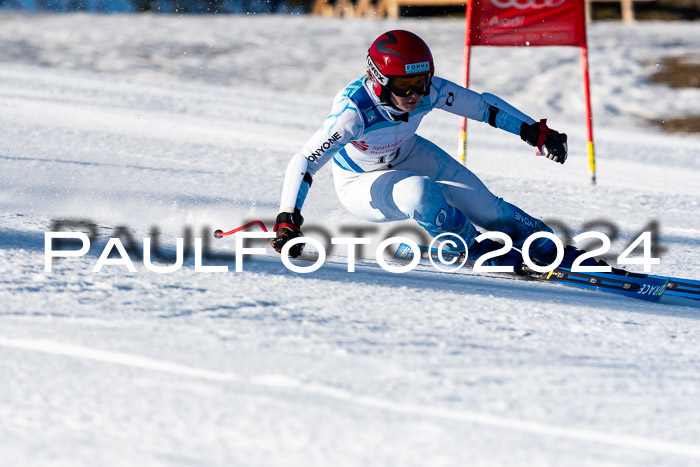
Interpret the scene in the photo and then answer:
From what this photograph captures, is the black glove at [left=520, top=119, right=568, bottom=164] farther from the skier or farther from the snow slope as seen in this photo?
the snow slope

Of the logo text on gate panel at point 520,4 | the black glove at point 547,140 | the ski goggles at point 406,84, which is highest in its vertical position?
the logo text on gate panel at point 520,4

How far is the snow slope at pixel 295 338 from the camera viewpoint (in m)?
2.25

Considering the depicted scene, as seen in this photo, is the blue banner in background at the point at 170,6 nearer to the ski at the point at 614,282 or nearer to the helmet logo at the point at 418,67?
the helmet logo at the point at 418,67

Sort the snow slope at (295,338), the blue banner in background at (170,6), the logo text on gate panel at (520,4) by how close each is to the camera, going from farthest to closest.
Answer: the blue banner in background at (170,6) < the logo text on gate panel at (520,4) < the snow slope at (295,338)

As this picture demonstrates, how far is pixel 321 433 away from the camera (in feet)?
7.43

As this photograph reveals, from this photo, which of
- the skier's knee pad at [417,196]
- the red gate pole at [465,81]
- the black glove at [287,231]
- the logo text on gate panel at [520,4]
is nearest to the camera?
the black glove at [287,231]

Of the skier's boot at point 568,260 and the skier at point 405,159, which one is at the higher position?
the skier at point 405,159

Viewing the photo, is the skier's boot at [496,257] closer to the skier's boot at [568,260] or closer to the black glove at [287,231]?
the skier's boot at [568,260]

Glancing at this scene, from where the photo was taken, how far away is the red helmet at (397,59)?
13.1ft

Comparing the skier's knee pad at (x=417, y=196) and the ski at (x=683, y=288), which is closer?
the skier's knee pad at (x=417, y=196)

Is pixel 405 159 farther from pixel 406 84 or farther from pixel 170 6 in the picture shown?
pixel 170 6

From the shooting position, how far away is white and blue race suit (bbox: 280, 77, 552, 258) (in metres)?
3.96

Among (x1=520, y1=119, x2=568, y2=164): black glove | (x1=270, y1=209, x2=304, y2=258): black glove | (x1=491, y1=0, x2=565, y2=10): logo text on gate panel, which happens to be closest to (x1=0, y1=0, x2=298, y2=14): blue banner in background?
(x1=491, y1=0, x2=565, y2=10): logo text on gate panel


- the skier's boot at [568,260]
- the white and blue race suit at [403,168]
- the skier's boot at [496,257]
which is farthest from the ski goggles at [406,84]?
the skier's boot at [568,260]
